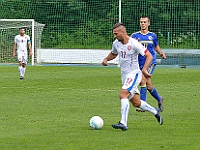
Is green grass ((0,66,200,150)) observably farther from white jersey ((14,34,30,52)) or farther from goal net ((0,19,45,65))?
goal net ((0,19,45,65))

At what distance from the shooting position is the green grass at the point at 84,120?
9812 mm

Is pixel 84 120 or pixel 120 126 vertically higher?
pixel 120 126

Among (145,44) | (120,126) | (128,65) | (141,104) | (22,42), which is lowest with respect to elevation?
(120,126)

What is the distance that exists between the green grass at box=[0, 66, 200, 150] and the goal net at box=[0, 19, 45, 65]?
19.5m

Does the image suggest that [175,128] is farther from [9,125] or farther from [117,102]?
[117,102]

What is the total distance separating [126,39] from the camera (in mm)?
11547

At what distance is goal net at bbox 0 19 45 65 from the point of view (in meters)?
41.2

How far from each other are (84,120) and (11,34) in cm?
2959

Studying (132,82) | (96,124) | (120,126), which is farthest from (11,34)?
(120,126)

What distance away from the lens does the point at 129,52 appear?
11641 millimetres

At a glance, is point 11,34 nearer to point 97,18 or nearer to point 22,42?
point 97,18

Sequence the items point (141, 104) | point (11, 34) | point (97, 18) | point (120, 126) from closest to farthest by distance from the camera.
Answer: point (120, 126) → point (141, 104) → point (11, 34) → point (97, 18)

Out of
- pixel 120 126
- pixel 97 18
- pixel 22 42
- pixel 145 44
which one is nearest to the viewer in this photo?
pixel 120 126

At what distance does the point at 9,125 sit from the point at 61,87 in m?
9.69
